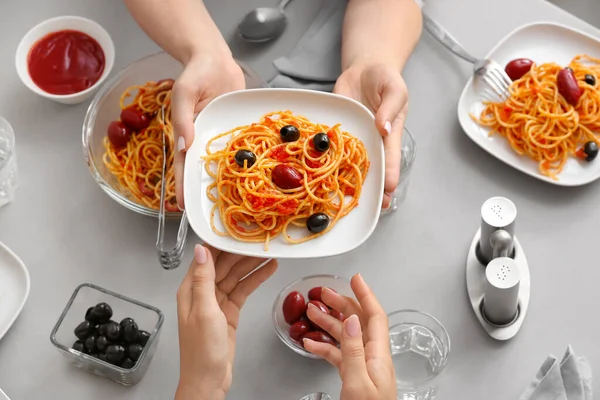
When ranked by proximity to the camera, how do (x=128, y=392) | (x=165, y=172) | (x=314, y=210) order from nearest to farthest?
(x=314, y=210), (x=128, y=392), (x=165, y=172)

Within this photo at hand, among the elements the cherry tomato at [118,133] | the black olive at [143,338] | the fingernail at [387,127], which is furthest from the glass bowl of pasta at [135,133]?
the fingernail at [387,127]

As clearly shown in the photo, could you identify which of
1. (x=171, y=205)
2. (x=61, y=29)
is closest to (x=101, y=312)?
(x=171, y=205)

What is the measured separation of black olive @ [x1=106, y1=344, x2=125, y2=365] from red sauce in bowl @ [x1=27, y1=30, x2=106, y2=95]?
0.86m

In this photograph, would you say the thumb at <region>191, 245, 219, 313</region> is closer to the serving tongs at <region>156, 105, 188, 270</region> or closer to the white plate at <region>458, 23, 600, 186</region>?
the serving tongs at <region>156, 105, 188, 270</region>

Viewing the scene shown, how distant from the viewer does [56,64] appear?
2309 mm

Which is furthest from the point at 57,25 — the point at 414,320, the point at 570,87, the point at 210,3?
the point at 570,87

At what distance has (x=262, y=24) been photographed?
2373mm

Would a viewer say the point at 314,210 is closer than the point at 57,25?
Yes

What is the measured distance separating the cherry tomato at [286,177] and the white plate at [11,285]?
0.75m

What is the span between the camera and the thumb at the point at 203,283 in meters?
1.63

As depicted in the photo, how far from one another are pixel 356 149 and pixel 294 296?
1.29 feet

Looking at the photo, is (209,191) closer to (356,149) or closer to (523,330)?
(356,149)

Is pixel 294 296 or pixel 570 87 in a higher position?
pixel 570 87

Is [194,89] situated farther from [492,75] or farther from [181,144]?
[492,75]
